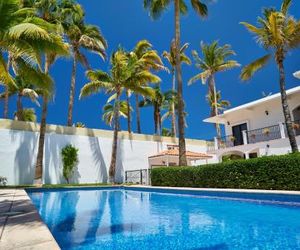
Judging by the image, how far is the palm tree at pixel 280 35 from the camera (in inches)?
579

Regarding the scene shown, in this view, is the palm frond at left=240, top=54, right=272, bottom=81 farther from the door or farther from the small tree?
the small tree

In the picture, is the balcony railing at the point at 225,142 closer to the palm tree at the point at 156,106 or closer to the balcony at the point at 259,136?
the balcony at the point at 259,136

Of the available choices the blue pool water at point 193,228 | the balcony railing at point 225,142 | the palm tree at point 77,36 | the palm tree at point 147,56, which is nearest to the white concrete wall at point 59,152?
the palm tree at point 77,36

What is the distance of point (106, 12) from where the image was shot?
147 ft

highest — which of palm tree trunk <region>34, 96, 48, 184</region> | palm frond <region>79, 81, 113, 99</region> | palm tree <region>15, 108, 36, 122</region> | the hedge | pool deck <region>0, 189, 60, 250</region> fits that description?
palm tree <region>15, 108, 36, 122</region>

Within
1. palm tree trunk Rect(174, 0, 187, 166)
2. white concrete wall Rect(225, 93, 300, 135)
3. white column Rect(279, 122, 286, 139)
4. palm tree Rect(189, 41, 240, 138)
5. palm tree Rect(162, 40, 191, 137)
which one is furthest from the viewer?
palm tree Rect(162, 40, 191, 137)

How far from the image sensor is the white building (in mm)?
19219

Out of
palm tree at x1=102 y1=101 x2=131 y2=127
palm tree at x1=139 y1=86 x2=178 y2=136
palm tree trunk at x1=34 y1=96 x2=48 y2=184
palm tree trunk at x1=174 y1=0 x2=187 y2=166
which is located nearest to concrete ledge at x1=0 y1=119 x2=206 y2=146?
palm tree trunk at x1=34 y1=96 x2=48 y2=184

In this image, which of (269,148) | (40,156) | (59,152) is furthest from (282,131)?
(40,156)

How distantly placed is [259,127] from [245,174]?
33.8 ft

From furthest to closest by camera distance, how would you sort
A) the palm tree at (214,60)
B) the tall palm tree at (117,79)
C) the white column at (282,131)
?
the palm tree at (214,60) < the tall palm tree at (117,79) < the white column at (282,131)

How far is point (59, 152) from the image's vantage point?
2183 cm

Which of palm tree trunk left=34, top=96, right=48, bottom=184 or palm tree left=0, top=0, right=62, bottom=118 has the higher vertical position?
palm tree left=0, top=0, right=62, bottom=118

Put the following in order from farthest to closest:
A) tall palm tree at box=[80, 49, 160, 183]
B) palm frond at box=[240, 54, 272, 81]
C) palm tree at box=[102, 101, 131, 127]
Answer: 1. palm tree at box=[102, 101, 131, 127]
2. tall palm tree at box=[80, 49, 160, 183]
3. palm frond at box=[240, 54, 272, 81]
